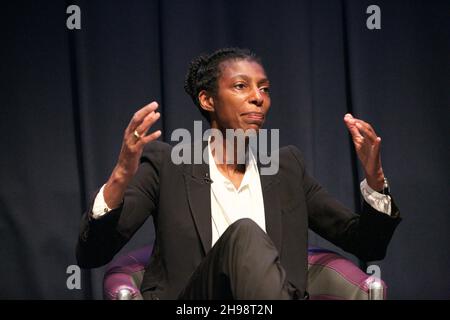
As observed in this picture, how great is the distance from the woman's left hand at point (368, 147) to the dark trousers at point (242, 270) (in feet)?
1.23

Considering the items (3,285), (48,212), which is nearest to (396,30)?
(48,212)

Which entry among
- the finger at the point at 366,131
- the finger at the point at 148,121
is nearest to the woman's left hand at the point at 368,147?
the finger at the point at 366,131

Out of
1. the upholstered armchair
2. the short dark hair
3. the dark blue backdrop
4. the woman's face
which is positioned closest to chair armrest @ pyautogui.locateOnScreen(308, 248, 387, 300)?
the upholstered armchair

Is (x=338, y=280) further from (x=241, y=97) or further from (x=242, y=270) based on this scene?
(x=241, y=97)

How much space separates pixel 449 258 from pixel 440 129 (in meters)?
0.55

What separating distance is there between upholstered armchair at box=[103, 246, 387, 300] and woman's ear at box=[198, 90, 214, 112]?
488 mm

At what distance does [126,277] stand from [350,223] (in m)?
0.66

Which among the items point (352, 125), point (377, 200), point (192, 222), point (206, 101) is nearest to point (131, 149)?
point (192, 222)

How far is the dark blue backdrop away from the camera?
2.40 meters

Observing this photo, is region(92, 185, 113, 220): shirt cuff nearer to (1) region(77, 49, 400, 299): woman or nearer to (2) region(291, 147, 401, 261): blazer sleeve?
(1) region(77, 49, 400, 299): woman

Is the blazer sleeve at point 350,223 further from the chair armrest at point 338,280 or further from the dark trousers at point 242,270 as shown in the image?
the dark trousers at point 242,270

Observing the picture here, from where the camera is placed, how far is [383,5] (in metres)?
2.47

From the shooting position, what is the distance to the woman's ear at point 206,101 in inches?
69.9

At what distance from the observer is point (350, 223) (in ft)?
5.65
